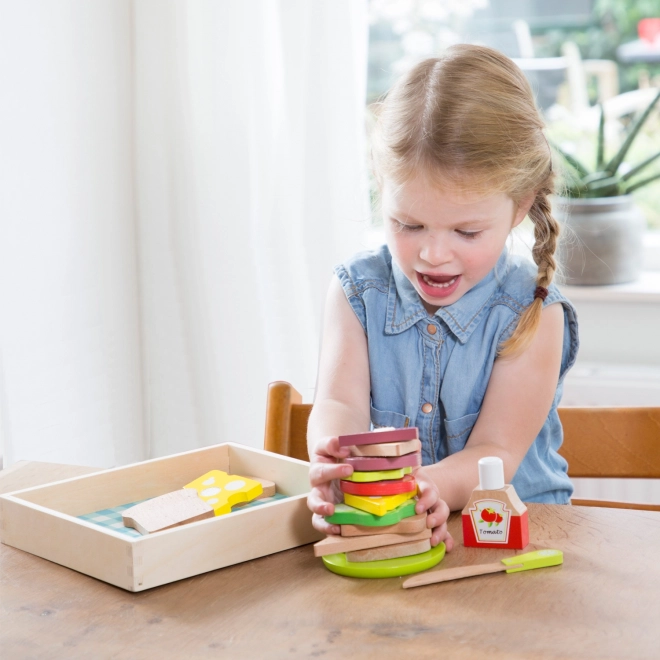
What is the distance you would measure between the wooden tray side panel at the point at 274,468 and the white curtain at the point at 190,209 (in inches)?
31.2

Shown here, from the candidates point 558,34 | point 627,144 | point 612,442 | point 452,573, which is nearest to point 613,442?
point 612,442

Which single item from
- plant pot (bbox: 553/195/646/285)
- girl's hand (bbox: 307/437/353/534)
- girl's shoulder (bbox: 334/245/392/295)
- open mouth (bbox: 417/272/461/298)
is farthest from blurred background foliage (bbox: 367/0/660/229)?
girl's hand (bbox: 307/437/353/534)

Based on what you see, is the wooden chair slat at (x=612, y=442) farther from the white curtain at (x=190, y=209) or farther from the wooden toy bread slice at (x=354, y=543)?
the white curtain at (x=190, y=209)

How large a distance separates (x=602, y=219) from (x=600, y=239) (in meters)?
0.05

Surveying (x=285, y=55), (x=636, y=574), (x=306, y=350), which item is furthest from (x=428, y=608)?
(x=285, y=55)

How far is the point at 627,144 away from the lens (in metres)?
2.03

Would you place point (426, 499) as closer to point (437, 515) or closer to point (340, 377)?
point (437, 515)

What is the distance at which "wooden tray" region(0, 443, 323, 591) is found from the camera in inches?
32.0

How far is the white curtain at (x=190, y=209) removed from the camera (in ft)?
6.05

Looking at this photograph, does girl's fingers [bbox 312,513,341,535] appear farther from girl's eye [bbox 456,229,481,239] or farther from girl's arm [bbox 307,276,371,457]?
girl's eye [bbox 456,229,481,239]

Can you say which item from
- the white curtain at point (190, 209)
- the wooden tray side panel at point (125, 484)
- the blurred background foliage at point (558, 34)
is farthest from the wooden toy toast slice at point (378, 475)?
the blurred background foliage at point (558, 34)

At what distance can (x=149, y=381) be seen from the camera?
208 centimetres

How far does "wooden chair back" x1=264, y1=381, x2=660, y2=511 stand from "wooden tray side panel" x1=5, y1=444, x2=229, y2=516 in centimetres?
17

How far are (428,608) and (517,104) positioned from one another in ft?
2.05
